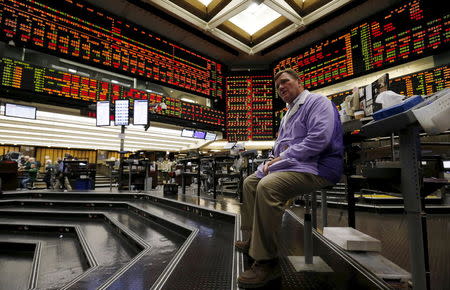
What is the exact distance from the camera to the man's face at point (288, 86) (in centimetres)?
153

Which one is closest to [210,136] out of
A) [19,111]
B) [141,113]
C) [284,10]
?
[141,113]

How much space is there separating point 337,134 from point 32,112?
22.8ft

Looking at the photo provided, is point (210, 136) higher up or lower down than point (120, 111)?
lower down

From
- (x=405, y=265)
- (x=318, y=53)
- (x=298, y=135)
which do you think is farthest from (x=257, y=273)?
(x=318, y=53)

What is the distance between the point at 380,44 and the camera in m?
6.18

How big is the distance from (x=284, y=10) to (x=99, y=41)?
5.09m

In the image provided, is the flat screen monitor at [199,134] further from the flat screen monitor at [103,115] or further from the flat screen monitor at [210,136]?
the flat screen monitor at [103,115]

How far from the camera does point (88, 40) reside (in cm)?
614

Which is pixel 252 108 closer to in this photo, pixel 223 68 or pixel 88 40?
pixel 223 68

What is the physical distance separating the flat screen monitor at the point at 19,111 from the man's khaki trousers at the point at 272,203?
664cm

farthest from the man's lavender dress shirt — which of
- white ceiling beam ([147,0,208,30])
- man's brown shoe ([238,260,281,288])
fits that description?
white ceiling beam ([147,0,208,30])

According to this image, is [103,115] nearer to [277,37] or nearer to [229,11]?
[229,11]

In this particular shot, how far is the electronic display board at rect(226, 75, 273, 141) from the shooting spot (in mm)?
9539

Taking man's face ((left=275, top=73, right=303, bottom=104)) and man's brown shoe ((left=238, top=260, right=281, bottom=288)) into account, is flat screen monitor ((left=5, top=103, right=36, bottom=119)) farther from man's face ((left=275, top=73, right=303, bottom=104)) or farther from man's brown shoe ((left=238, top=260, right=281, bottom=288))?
man's brown shoe ((left=238, top=260, right=281, bottom=288))
